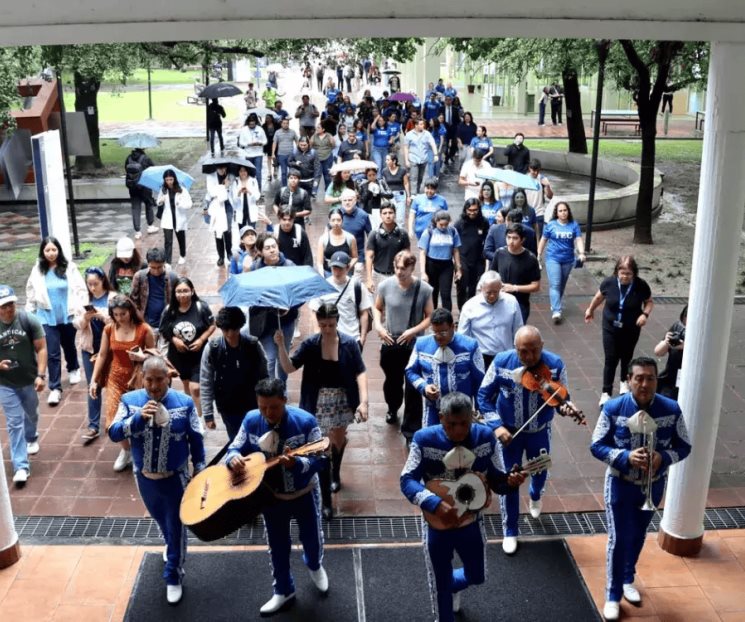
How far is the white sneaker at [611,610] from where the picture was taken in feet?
20.1

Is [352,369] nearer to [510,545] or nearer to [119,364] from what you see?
[510,545]

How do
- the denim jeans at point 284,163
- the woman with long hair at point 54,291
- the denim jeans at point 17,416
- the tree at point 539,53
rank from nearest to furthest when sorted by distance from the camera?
the denim jeans at point 17,416, the woman with long hair at point 54,291, the tree at point 539,53, the denim jeans at point 284,163

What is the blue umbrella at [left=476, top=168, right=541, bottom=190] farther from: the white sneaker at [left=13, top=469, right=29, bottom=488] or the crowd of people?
the white sneaker at [left=13, top=469, right=29, bottom=488]

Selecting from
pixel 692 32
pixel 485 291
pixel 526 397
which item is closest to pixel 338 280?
pixel 485 291

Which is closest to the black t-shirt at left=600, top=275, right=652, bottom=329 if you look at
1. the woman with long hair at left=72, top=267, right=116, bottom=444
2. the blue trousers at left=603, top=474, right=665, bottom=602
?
the blue trousers at left=603, top=474, right=665, bottom=602

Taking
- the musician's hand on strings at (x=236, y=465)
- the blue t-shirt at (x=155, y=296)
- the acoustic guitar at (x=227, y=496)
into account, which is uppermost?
the blue t-shirt at (x=155, y=296)

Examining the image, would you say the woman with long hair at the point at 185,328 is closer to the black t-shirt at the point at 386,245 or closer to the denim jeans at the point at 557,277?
the black t-shirt at the point at 386,245

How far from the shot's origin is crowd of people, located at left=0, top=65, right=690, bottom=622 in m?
5.84

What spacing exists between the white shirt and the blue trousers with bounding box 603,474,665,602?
2.09m

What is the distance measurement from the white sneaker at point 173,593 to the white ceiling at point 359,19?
3612 millimetres

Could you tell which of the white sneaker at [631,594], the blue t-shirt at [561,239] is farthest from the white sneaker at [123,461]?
the blue t-shirt at [561,239]

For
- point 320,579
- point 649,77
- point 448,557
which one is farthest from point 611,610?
point 649,77

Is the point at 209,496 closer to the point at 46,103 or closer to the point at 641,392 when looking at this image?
the point at 641,392

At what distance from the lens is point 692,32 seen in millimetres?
5652
